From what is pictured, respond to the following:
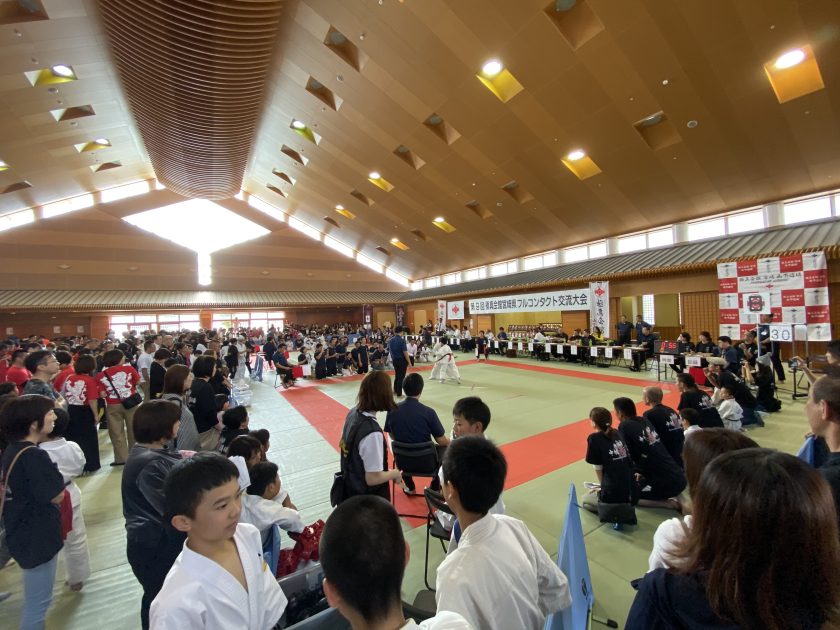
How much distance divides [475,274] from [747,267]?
1455 cm

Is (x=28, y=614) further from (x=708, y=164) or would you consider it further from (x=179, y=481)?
(x=708, y=164)

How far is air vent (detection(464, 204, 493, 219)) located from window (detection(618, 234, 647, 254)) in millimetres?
5748

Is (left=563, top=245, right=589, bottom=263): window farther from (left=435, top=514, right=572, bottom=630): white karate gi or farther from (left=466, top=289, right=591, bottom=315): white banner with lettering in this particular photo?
(left=435, top=514, right=572, bottom=630): white karate gi

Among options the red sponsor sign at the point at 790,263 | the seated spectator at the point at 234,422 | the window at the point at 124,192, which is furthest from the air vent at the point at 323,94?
the window at the point at 124,192

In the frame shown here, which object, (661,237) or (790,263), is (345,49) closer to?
(790,263)

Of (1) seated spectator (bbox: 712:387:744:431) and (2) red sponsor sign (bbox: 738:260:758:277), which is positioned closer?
(1) seated spectator (bbox: 712:387:744:431)

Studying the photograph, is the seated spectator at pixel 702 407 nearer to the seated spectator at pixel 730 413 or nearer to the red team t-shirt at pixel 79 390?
the seated spectator at pixel 730 413

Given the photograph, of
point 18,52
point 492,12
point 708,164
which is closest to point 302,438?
point 492,12

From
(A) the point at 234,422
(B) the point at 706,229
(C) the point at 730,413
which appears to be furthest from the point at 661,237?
(A) the point at 234,422

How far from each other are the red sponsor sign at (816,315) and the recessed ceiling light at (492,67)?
9713 millimetres

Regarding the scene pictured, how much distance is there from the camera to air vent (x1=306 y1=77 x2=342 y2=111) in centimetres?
1096

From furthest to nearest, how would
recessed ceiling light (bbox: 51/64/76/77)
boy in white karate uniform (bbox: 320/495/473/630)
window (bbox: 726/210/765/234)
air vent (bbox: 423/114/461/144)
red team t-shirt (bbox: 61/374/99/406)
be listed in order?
air vent (bbox: 423/114/461/144) → window (bbox: 726/210/765/234) → recessed ceiling light (bbox: 51/64/76/77) → red team t-shirt (bbox: 61/374/99/406) → boy in white karate uniform (bbox: 320/495/473/630)

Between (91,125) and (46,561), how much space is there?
15.7 meters

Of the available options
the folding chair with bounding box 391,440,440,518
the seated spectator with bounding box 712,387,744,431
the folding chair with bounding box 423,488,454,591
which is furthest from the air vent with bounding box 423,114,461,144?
the folding chair with bounding box 423,488,454,591
